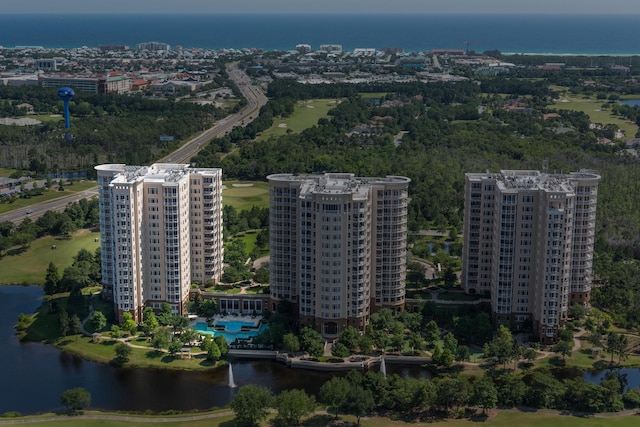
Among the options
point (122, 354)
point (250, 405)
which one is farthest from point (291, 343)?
point (122, 354)

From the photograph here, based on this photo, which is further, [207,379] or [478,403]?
[207,379]

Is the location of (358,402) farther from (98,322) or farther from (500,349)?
(98,322)

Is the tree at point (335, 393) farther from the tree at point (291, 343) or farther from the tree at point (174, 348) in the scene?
the tree at point (174, 348)

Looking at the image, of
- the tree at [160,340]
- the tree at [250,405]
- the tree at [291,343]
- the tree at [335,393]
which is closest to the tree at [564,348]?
the tree at [335,393]

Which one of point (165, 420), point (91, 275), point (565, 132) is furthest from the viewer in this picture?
point (565, 132)

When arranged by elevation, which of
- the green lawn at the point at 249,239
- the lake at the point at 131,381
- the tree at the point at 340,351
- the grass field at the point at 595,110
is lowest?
the lake at the point at 131,381

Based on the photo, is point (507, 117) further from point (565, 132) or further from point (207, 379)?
point (207, 379)

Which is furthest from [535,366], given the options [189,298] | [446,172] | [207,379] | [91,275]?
[446,172]
